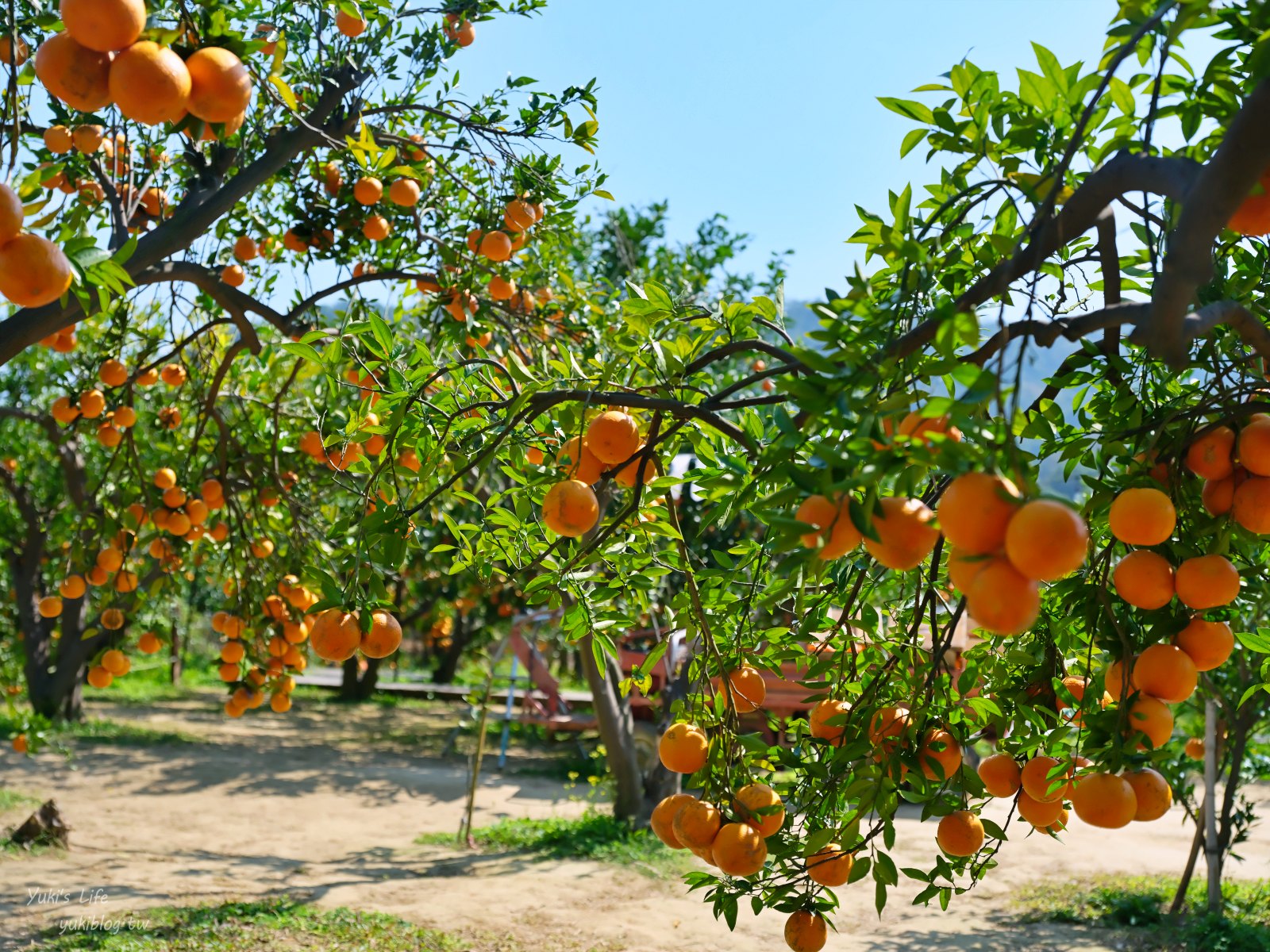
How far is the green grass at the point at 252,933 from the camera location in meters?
4.58

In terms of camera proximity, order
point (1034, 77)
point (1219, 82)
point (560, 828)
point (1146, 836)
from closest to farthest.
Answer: point (1219, 82) → point (1034, 77) → point (560, 828) → point (1146, 836)

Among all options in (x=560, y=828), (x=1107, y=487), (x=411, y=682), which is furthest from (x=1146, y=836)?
(x=411, y=682)

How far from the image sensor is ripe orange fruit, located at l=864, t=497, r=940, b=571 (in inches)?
43.8

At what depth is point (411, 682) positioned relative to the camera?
22.6 metres

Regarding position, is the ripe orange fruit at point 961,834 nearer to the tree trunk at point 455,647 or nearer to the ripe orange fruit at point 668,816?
the ripe orange fruit at point 668,816

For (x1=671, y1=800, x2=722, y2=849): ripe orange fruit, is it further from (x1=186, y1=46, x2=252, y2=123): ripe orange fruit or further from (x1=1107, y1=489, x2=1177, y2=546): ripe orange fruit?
(x1=186, y1=46, x2=252, y2=123): ripe orange fruit

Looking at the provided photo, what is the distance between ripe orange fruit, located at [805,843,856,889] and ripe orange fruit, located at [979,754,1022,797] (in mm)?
300

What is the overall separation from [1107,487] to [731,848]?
0.87m

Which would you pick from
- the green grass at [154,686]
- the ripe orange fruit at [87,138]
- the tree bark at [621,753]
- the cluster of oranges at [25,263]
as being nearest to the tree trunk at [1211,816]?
the tree bark at [621,753]

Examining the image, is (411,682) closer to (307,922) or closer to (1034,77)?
(307,922)

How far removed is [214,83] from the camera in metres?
1.44

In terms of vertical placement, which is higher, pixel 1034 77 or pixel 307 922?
pixel 1034 77

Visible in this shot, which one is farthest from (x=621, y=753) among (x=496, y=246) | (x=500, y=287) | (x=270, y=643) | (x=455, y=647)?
(x=455, y=647)

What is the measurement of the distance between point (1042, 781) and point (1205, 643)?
0.35 metres
